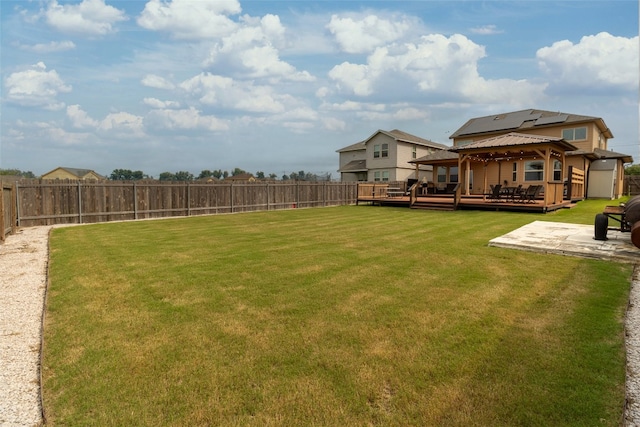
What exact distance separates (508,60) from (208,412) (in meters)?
21.4

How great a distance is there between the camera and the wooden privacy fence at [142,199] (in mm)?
12164

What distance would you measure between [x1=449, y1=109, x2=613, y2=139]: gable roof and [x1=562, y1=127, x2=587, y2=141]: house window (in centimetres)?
67

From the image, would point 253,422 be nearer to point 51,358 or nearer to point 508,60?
Result: point 51,358

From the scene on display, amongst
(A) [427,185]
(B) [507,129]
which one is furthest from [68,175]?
(B) [507,129]

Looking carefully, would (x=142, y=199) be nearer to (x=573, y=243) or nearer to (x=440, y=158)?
(x=573, y=243)

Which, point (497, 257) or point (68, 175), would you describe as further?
point (68, 175)

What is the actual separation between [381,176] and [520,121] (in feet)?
40.7

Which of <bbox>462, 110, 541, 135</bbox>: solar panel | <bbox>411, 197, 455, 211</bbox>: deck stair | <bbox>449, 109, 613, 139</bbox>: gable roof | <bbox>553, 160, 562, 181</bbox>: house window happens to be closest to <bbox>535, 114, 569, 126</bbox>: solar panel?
<bbox>449, 109, 613, 139</bbox>: gable roof

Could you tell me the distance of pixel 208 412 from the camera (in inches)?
86.0

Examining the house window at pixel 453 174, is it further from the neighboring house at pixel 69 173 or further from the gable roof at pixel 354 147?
the neighboring house at pixel 69 173

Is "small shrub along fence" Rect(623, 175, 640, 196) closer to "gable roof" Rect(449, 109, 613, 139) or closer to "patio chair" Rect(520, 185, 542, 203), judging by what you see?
"gable roof" Rect(449, 109, 613, 139)

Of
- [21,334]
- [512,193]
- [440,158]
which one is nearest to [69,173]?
[440,158]

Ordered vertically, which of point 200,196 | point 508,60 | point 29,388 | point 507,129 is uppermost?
point 508,60

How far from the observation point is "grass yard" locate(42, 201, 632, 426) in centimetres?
222
